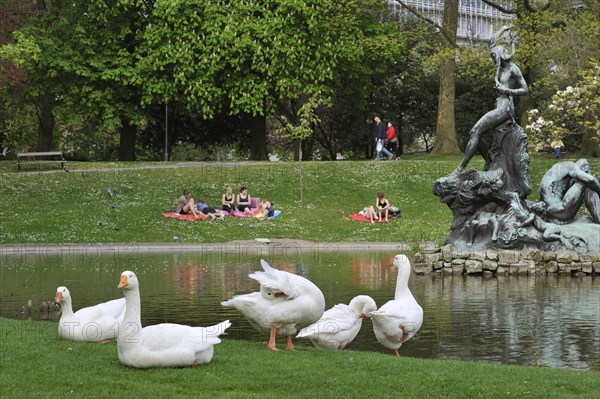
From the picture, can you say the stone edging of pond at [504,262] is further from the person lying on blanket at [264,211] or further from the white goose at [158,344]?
the white goose at [158,344]

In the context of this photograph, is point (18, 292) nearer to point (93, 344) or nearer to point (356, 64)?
point (93, 344)

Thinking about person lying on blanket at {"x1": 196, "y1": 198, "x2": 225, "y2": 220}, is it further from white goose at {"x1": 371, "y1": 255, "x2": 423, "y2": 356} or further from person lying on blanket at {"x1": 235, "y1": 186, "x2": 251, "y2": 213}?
white goose at {"x1": 371, "y1": 255, "x2": 423, "y2": 356}

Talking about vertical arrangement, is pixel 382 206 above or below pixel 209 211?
above

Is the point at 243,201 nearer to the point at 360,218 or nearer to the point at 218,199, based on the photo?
the point at 218,199

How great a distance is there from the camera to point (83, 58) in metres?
48.8

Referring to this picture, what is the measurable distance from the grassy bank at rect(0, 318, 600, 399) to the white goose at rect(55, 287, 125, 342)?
0.66 m

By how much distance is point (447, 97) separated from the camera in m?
49.2

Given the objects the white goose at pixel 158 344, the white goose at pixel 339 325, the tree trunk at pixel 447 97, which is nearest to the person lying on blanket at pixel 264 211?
the tree trunk at pixel 447 97

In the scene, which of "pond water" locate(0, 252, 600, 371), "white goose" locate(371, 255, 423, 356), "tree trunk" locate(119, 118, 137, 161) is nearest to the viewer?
"white goose" locate(371, 255, 423, 356)

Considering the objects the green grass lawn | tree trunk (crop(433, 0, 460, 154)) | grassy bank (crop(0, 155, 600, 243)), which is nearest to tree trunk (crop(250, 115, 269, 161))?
the green grass lawn

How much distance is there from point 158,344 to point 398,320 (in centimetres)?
344

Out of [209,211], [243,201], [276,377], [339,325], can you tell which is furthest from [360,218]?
[276,377]

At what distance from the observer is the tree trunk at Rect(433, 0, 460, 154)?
48.9 meters

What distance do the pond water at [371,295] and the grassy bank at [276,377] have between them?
1995mm
